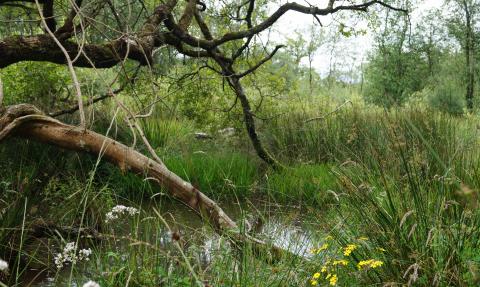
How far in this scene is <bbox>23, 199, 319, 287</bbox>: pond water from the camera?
2.59 metres

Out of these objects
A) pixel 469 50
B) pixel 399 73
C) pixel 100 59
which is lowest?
pixel 100 59

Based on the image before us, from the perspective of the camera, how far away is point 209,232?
3912 millimetres

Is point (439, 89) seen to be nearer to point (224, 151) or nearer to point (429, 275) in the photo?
point (224, 151)

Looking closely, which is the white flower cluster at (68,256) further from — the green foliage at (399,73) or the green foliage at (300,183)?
the green foliage at (399,73)

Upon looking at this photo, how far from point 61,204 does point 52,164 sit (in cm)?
39

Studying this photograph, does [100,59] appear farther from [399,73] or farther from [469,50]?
[469,50]

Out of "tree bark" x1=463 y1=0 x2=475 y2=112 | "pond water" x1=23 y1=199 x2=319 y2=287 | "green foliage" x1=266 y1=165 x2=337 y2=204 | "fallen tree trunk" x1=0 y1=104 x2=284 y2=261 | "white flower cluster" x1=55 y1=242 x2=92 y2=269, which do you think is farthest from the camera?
"tree bark" x1=463 y1=0 x2=475 y2=112

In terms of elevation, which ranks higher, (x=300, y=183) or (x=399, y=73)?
(x=399, y=73)

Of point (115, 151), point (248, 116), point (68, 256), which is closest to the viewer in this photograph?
point (68, 256)

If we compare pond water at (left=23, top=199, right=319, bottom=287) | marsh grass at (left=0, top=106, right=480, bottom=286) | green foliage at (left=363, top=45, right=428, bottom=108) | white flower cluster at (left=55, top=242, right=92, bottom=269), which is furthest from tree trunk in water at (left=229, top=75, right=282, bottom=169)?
green foliage at (left=363, top=45, right=428, bottom=108)

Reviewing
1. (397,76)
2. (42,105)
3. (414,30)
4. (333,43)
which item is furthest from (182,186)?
(333,43)

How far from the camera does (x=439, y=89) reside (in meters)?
16.7

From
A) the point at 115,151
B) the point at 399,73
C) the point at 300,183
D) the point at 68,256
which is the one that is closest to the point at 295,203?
the point at 300,183

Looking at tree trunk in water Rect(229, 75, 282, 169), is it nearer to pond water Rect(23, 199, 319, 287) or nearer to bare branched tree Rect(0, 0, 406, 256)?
bare branched tree Rect(0, 0, 406, 256)
